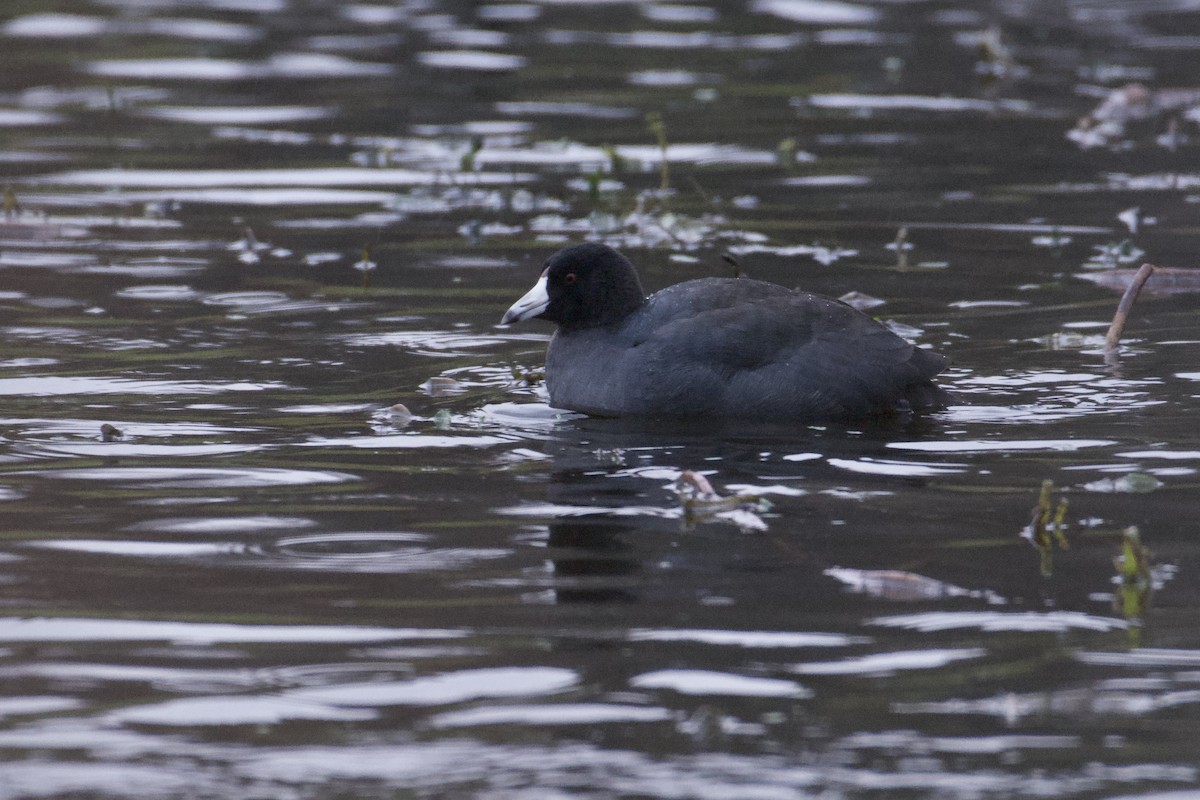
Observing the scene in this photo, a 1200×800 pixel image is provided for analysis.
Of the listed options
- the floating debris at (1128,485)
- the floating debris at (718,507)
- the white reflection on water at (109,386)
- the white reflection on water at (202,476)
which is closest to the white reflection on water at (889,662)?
the floating debris at (718,507)

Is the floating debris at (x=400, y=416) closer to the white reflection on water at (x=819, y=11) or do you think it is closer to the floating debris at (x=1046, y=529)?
the floating debris at (x=1046, y=529)

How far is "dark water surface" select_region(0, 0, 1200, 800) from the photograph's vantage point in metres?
4.50

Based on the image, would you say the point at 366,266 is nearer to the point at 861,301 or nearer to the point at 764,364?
the point at 861,301

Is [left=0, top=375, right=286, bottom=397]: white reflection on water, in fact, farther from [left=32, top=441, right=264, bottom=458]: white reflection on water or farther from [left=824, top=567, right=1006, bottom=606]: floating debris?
[left=824, top=567, right=1006, bottom=606]: floating debris

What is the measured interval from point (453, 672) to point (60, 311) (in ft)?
19.0

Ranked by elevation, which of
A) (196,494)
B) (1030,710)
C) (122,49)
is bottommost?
(1030,710)

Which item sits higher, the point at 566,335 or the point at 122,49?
the point at 122,49

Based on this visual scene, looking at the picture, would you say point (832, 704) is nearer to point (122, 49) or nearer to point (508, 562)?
point (508, 562)

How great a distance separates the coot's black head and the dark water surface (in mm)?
438

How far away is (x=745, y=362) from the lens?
7875 millimetres

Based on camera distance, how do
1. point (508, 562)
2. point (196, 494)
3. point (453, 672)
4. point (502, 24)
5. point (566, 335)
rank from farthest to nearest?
point (502, 24), point (566, 335), point (196, 494), point (508, 562), point (453, 672)

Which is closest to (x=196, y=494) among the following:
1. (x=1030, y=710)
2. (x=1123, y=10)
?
(x=1030, y=710)

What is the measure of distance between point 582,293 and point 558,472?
161cm

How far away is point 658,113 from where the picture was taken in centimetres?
1587
